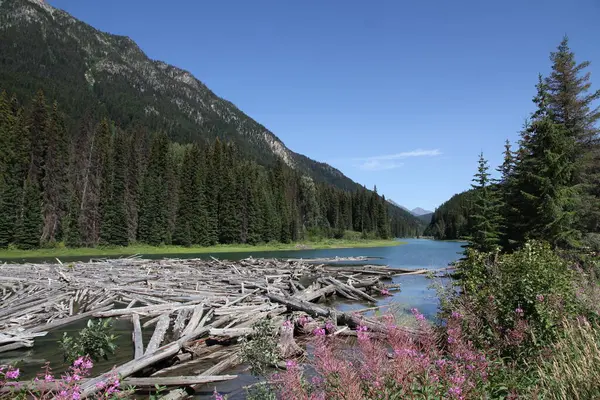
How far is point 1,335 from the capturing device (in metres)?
11.9

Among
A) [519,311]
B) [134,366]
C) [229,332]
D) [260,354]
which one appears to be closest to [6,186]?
[229,332]

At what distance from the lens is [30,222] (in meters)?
55.9

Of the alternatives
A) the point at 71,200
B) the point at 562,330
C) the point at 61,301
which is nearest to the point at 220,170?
the point at 71,200

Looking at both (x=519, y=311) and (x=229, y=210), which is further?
(x=229, y=210)

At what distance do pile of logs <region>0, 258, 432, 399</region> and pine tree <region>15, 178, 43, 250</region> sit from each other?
3281 cm

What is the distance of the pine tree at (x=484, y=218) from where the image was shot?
2738cm

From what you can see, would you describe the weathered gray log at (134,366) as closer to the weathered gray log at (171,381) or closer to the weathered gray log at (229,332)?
the weathered gray log at (171,381)

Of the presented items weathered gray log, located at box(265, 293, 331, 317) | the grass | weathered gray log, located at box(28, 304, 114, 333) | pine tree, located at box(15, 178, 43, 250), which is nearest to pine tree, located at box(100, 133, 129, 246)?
the grass

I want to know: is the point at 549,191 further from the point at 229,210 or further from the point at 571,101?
the point at 229,210

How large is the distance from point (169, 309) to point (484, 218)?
23.7m

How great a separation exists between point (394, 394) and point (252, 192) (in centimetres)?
8859

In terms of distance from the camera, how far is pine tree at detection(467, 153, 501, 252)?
27.4 metres

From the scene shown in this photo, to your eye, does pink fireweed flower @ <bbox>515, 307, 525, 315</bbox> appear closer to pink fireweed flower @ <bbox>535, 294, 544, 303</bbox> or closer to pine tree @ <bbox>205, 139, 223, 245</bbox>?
pink fireweed flower @ <bbox>535, 294, 544, 303</bbox>

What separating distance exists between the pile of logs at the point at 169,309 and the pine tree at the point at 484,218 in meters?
7.79
